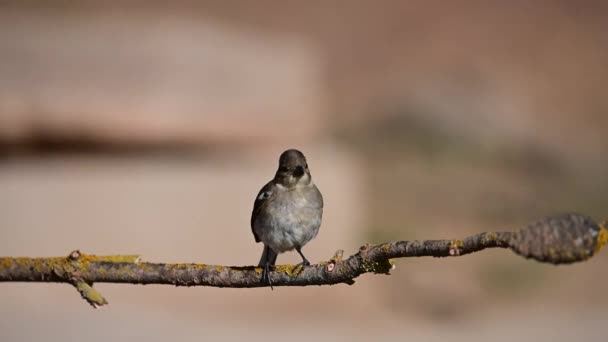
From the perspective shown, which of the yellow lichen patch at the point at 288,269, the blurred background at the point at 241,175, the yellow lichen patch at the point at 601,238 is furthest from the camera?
the blurred background at the point at 241,175

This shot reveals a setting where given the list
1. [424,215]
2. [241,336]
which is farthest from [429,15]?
[241,336]

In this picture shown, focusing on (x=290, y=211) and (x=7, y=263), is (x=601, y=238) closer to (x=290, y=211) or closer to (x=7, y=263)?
(x=7, y=263)

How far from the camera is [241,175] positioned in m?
7.51

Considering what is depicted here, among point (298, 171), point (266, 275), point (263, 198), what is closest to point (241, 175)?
point (263, 198)

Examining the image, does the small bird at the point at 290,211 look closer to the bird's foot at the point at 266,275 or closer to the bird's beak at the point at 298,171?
the bird's beak at the point at 298,171

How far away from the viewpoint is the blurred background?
6.83m

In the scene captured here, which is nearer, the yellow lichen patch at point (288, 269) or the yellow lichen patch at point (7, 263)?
the yellow lichen patch at point (7, 263)

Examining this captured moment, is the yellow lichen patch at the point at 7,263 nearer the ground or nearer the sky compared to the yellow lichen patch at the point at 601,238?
nearer the ground

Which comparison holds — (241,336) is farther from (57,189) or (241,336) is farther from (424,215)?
(424,215)

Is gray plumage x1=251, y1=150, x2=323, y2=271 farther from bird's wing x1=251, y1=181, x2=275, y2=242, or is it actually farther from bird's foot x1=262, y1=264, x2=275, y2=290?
bird's foot x1=262, y1=264, x2=275, y2=290

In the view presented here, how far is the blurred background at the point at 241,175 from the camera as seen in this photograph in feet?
22.4

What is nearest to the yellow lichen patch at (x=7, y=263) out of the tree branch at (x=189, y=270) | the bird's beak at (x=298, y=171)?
the tree branch at (x=189, y=270)

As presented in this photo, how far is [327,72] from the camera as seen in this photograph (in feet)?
34.8

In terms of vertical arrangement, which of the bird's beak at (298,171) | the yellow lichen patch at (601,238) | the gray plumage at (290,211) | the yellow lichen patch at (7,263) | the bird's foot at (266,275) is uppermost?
the bird's beak at (298,171)
